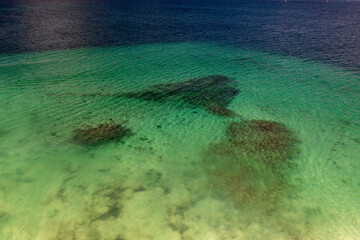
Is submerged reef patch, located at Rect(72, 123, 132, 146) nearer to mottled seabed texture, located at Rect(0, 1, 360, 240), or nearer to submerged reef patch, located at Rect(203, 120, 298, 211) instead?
mottled seabed texture, located at Rect(0, 1, 360, 240)

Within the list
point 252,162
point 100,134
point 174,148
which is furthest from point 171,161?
point 100,134

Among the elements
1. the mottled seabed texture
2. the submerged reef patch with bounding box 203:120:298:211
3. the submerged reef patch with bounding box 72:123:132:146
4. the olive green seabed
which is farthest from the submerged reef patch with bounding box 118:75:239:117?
the submerged reef patch with bounding box 72:123:132:146

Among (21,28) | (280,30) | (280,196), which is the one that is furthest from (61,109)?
(280,30)

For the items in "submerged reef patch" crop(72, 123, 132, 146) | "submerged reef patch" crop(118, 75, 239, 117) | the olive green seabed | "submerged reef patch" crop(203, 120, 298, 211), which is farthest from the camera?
"submerged reef patch" crop(118, 75, 239, 117)

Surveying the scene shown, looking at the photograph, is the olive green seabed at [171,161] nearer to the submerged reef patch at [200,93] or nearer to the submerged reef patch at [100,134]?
the submerged reef patch at [100,134]

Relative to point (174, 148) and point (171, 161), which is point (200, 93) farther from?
point (171, 161)

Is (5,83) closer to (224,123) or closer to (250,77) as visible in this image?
(224,123)
